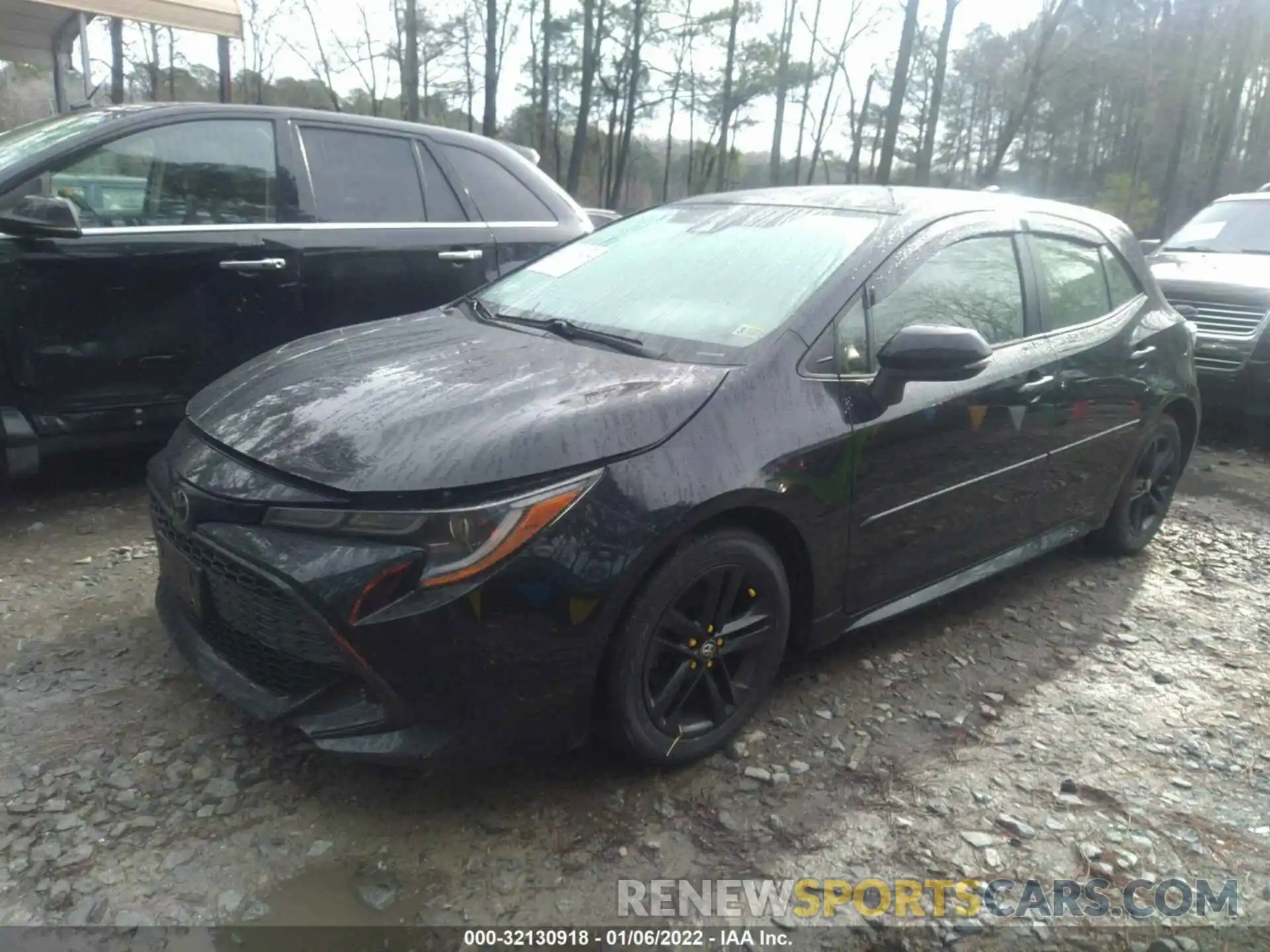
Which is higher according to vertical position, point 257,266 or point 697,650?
point 257,266

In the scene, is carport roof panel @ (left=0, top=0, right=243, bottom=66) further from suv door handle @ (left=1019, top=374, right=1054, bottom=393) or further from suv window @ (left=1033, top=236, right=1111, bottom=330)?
suv door handle @ (left=1019, top=374, right=1054, bottom=393)

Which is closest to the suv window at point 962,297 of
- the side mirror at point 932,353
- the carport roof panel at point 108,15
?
the side mirror at point 932,353

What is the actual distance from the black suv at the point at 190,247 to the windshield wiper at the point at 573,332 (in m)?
1.51

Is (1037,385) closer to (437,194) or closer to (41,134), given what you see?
(437,194)

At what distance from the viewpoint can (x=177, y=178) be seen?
4.26 metres

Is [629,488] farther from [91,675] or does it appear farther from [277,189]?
[277,189]

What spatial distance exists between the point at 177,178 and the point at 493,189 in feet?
5.31

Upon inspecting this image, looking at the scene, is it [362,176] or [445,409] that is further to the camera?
[362,176]

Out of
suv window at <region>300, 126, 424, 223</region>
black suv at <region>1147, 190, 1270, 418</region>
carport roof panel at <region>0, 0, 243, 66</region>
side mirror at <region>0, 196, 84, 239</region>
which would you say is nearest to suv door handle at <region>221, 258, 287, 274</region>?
suv window at <region>300, 126, 424, 223</region>

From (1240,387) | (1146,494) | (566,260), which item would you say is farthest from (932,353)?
(1240,387)

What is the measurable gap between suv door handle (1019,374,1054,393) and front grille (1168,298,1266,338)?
4.02 metres

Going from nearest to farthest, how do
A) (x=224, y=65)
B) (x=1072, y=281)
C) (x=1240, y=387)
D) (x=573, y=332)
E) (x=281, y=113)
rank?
(x=573, y=332)
(x=1072, y=281)
(x=281, y=113)
(x=1240, y=387)
(x=224, y=65)

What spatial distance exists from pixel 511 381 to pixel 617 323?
1.92 ft

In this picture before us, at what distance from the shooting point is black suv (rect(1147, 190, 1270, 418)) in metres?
6.63
